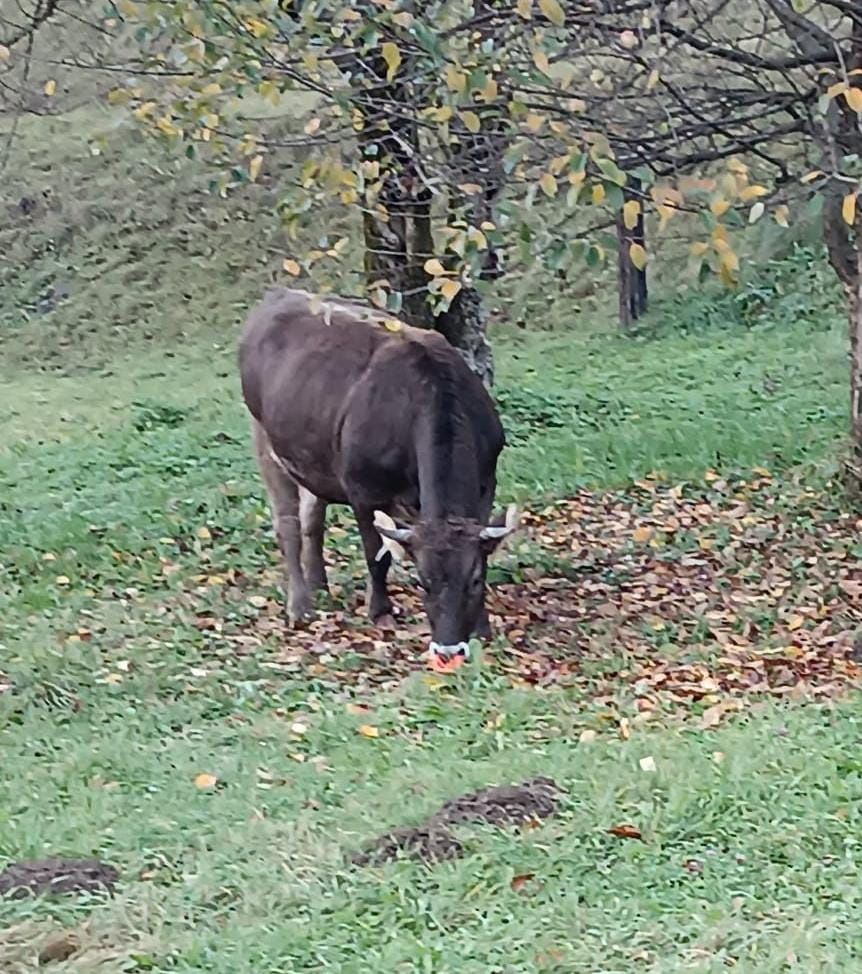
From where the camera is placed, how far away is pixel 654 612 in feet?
29.0

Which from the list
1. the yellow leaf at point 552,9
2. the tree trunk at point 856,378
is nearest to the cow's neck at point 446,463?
the tree trunk at point 856,378

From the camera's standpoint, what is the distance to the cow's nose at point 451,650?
26.3ft

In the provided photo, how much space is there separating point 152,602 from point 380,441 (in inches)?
79.0

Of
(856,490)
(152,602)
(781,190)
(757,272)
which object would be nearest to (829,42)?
(781,190)

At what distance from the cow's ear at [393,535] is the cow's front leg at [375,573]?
61cm

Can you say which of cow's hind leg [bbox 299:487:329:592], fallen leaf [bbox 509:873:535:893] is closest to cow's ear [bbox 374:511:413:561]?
cow's hind leg [bbox 299:487:329:592]

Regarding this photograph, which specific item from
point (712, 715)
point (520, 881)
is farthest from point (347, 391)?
point (520, 881)

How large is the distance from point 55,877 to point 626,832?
6.53 ft

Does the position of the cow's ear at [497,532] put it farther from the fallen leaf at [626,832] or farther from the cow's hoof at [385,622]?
the fallen leaf at [626,832]

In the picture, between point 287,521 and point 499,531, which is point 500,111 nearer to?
point 499,531

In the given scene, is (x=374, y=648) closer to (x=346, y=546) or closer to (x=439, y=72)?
(x=346, y=546)

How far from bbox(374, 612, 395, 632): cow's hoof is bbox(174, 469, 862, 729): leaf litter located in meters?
0.07

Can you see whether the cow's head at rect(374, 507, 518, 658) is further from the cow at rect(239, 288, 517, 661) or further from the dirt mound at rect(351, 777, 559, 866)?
the dirt mound at rect(351, 777, 559, 866)

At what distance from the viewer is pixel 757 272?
23.3 meters
